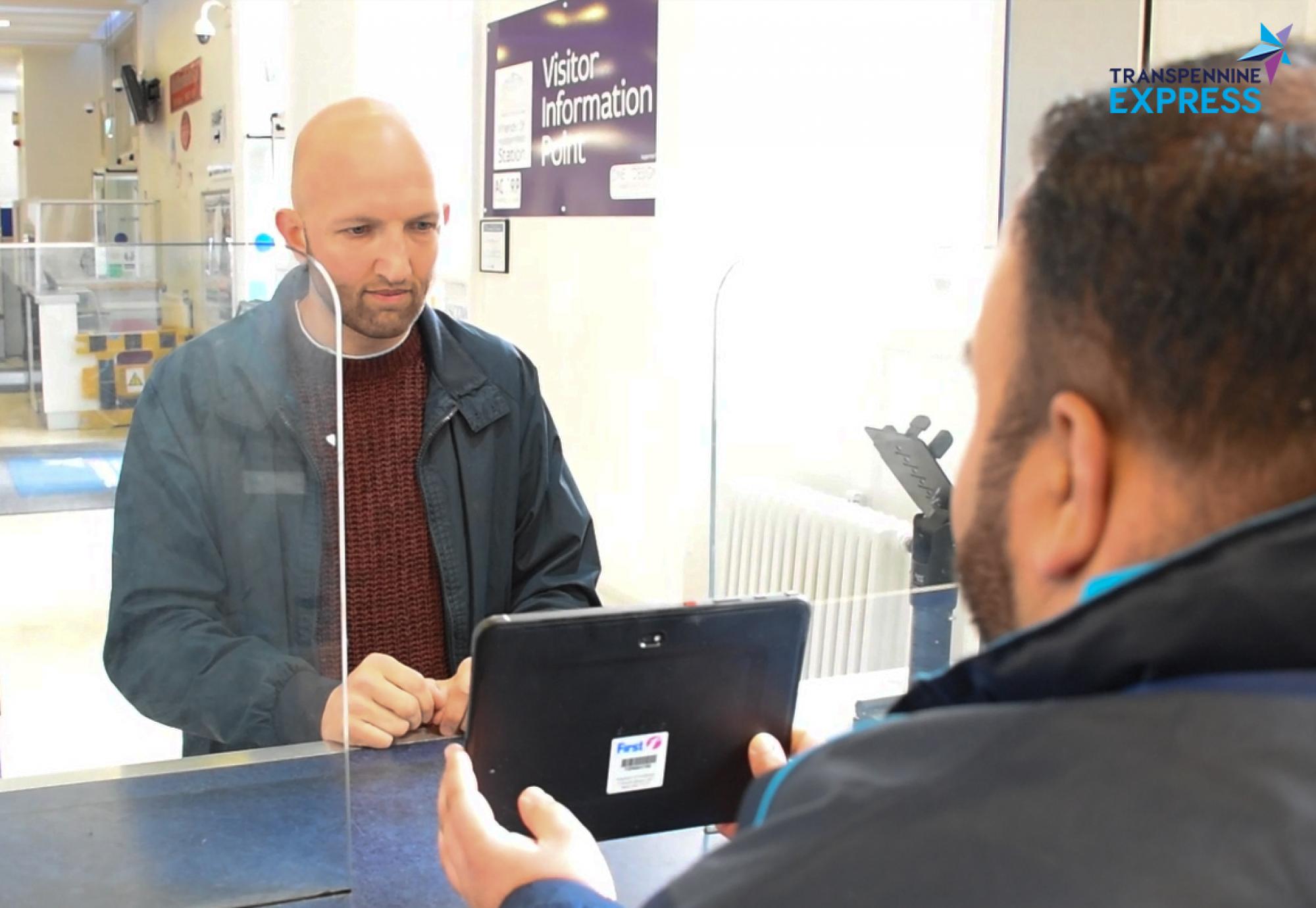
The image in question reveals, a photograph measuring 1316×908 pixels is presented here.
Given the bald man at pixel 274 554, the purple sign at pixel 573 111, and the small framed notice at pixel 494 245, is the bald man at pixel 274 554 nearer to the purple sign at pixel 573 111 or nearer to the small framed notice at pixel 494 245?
the purple sign at pixel 573 111

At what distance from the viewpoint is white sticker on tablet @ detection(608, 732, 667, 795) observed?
108 centimetres

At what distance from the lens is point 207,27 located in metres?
8.15

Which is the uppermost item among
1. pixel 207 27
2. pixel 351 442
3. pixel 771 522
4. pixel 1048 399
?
pixel 207 27

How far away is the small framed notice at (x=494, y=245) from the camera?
5344 mm

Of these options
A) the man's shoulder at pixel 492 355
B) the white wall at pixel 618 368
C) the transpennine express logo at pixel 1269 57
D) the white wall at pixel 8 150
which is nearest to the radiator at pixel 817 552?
the white wall at pixel 618 368

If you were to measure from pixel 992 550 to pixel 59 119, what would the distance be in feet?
61.1

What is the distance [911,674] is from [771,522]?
6.03 ft

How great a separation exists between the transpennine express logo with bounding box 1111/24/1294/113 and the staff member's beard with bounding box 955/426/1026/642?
0.16 meters

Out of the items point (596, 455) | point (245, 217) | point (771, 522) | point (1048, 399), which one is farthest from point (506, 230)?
point (1048, 399)

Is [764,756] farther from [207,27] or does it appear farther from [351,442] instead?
[207,27]

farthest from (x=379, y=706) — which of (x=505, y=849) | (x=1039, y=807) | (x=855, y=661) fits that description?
(x=1039, y=807)

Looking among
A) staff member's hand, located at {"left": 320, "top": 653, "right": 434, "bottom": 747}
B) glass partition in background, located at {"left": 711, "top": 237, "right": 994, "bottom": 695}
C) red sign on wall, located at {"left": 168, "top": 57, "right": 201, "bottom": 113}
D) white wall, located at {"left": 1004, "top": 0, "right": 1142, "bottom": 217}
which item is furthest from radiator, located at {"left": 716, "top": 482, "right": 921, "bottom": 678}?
red sign on wall, located at {"left": 168, "top": 57, "right": 201, "bottom": 113}

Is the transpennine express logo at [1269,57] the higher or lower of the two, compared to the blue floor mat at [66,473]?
higher

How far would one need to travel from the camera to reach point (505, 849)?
2.93ft
